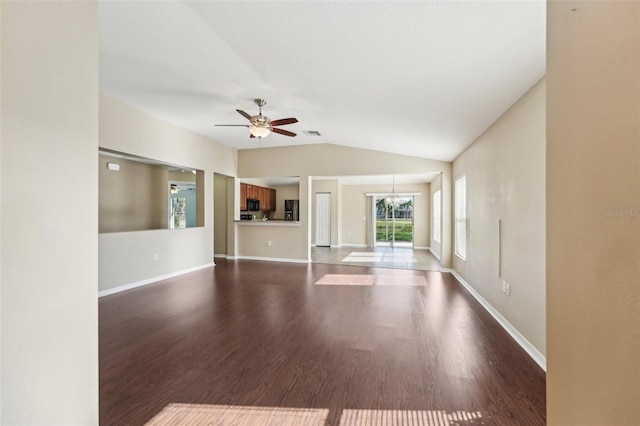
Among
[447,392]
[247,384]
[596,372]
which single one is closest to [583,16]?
[596,372]

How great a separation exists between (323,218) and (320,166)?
12.2 ft

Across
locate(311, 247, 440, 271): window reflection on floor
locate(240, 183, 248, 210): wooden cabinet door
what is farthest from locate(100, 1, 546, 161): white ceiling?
locate(240, 183, 248, 210): wooden cabinet door

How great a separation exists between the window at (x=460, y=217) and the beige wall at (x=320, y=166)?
0.35 metres

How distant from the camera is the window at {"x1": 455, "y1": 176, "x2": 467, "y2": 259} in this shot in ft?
17.5

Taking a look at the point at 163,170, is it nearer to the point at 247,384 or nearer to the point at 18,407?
the point at 247,384

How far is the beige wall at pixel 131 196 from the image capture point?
5.12 m

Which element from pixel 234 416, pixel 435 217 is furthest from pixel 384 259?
pixel 234 416

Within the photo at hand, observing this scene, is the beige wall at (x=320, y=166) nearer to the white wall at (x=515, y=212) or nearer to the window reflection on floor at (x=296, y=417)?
the white wall at (x=515, y=212)

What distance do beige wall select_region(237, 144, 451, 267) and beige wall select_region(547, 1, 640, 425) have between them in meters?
5.67

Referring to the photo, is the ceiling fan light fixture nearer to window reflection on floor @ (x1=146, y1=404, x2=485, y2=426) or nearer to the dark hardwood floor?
the dark hardwood floor

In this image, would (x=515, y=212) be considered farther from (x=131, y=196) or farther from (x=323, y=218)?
(x=323, y=218)

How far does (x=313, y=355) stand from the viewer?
2510mm

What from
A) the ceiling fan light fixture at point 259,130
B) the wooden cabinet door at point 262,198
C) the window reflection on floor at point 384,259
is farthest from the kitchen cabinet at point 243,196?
the ceiling fan light fixture at point 259,130

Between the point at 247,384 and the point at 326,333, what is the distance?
1.06 meters
